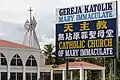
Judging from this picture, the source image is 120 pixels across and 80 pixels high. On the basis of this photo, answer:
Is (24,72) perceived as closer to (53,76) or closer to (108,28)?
(53,76)

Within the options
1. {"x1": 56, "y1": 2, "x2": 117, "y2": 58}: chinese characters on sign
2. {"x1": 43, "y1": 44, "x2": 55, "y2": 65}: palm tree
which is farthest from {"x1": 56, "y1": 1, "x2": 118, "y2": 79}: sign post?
{"x1": 43, "y1": 44, "x2": 55, "y2": 65}: palm tree

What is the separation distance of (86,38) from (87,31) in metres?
Answer: 0.38

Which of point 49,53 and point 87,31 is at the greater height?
point 87,31

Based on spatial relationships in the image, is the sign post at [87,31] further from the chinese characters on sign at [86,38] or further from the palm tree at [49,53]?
the palm tree at [49,53]

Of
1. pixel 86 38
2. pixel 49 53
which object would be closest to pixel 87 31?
pixel 86 38

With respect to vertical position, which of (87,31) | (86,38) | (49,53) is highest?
(87,31)

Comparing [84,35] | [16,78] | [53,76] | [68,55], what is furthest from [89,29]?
[53,76]

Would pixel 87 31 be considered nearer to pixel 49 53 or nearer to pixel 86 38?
pixel 86 38

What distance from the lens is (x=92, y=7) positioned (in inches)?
940

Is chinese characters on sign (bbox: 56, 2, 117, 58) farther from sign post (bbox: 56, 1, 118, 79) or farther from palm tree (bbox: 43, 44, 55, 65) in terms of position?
palm tree (bbox: 43, 44, 55, 65)

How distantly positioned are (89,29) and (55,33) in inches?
92.5

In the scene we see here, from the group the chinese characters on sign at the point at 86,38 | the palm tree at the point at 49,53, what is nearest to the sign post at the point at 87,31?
the chinese characters on sign at the point at 86,38

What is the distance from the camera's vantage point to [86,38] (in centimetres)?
2417

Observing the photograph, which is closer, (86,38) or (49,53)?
(86,38)
